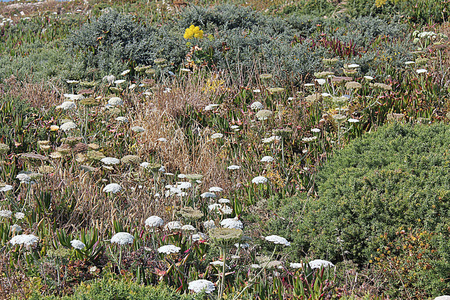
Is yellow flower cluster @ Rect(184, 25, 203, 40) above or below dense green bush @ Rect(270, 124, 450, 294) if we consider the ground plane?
above

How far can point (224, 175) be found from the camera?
488 centimetres

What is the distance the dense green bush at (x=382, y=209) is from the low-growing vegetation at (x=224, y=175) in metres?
0.01

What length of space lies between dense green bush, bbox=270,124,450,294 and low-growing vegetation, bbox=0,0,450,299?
1 cm

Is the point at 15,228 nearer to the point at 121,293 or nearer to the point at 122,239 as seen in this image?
the point at 122,239

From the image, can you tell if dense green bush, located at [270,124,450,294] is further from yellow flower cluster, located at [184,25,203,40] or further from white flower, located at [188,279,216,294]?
yellow flower cluster, located at [184,25,203,40]

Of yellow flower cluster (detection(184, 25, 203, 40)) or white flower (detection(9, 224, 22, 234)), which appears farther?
yellow flower cluster (detection(184, 25, 203, 40))

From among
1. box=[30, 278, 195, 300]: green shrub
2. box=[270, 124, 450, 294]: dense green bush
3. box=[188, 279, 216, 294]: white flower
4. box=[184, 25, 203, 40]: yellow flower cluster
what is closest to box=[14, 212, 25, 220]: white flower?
box=[30, 278, 195, 300]: green shrub

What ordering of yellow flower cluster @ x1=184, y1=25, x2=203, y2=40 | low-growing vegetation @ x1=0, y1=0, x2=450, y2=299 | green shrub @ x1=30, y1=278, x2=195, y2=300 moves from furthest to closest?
yellow flower cluster @ x1=184, y1=25, x2=203, y2=40 < low-growing vegetation @ x1=0, y1=0, x2=450, y2=299 < green shrub @ x1=30, y1=278, x2=195, y2=300

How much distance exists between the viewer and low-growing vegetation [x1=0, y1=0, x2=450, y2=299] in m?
3.00

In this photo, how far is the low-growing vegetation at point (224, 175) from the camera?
300cm

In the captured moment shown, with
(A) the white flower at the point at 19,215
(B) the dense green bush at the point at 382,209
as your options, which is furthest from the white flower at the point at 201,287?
(A) the white flower at the point at 19,215

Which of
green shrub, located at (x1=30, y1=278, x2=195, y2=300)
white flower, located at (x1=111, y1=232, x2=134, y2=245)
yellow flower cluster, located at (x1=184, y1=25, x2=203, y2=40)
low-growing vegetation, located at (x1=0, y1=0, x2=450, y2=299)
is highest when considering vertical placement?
yellow flower cluster, located at (x1=184, y1=25, x2=203, y2=40)

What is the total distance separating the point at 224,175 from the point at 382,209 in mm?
1979

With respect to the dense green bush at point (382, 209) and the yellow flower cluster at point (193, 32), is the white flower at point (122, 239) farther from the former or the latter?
the yellow flower cluster at point (193, 32)
